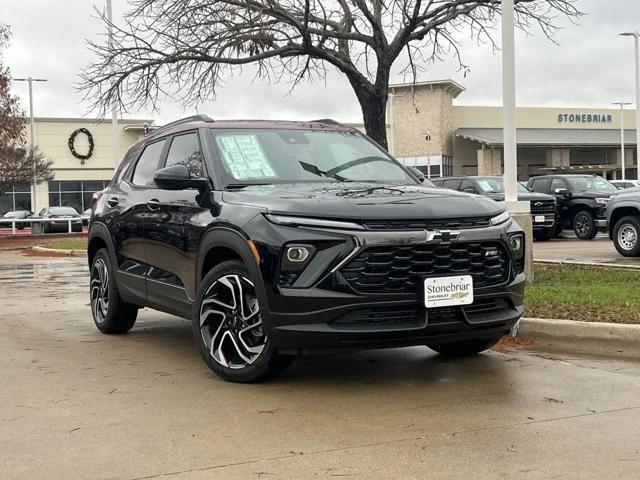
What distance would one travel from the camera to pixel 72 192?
164ft

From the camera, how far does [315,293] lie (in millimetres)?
4785

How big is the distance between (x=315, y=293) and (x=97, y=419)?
147cm

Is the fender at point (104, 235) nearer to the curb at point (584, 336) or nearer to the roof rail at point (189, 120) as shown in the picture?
the roof rail at point (189, 120)

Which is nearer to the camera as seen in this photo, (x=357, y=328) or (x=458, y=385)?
(x=357, y=328)

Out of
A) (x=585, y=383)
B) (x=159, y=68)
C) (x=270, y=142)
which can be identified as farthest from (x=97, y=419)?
(x=159, y=68)

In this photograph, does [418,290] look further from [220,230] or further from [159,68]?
[159,68]

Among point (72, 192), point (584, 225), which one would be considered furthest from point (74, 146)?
point (584, 225)

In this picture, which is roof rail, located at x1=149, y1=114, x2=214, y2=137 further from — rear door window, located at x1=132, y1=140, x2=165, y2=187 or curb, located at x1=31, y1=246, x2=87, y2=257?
curb, located at x1=31, y1=246, x2=87, y2=257

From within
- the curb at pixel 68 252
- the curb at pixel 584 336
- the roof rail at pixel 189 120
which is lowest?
the curb at pixel 584 336

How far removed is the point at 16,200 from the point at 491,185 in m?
37.8

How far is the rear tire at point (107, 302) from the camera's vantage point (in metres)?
7.45

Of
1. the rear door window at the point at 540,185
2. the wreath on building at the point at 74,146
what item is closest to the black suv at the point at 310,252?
the rear door window at the point at 540,185

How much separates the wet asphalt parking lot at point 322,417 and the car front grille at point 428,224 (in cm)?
107

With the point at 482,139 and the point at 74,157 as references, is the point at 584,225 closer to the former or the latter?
the point at 482,139
